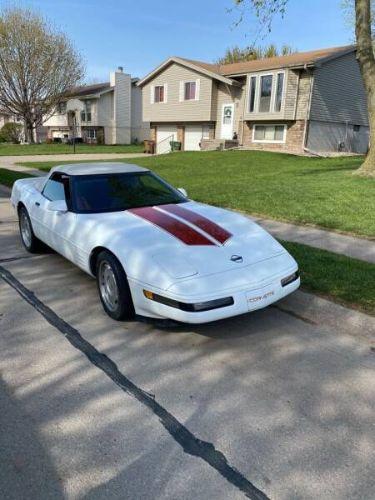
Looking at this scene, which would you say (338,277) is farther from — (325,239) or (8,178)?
(8,178)

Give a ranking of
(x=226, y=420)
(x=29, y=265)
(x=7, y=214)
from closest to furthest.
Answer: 1. (x=226, y=420)
2. (x=29, y=265)
3. (x=7, y=214)

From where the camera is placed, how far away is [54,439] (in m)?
2.45

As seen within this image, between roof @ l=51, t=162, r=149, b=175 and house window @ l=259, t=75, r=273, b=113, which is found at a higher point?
house window @ l=259, t=75, r=273, b=113

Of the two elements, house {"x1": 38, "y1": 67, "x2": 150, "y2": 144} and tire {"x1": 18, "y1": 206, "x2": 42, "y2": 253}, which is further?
house {"x1": 38, "y1": 67, "x2": 150, "y2": 144}

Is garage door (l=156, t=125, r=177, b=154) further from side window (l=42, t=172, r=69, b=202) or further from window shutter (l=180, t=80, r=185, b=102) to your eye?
side window (l=42, t=172, r=69, b=202)

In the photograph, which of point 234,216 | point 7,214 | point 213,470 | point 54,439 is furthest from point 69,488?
point 7,214

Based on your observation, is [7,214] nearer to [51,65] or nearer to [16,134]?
[51,65]

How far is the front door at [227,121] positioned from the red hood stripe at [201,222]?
24.1 metres

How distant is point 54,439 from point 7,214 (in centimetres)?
719

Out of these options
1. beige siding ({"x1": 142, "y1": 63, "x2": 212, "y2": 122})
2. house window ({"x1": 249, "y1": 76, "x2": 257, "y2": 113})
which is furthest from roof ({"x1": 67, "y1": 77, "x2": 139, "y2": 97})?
house window ({"x1": 249, "y1": 76, "x2": 257, "y2": 113})

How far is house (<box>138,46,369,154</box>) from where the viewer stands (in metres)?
23.5

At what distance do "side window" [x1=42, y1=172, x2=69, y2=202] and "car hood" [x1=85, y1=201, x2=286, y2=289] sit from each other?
77 centimetres

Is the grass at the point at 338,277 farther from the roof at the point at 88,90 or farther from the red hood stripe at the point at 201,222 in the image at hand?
the roof at the point at 88,90

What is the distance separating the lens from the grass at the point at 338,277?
425 cm
